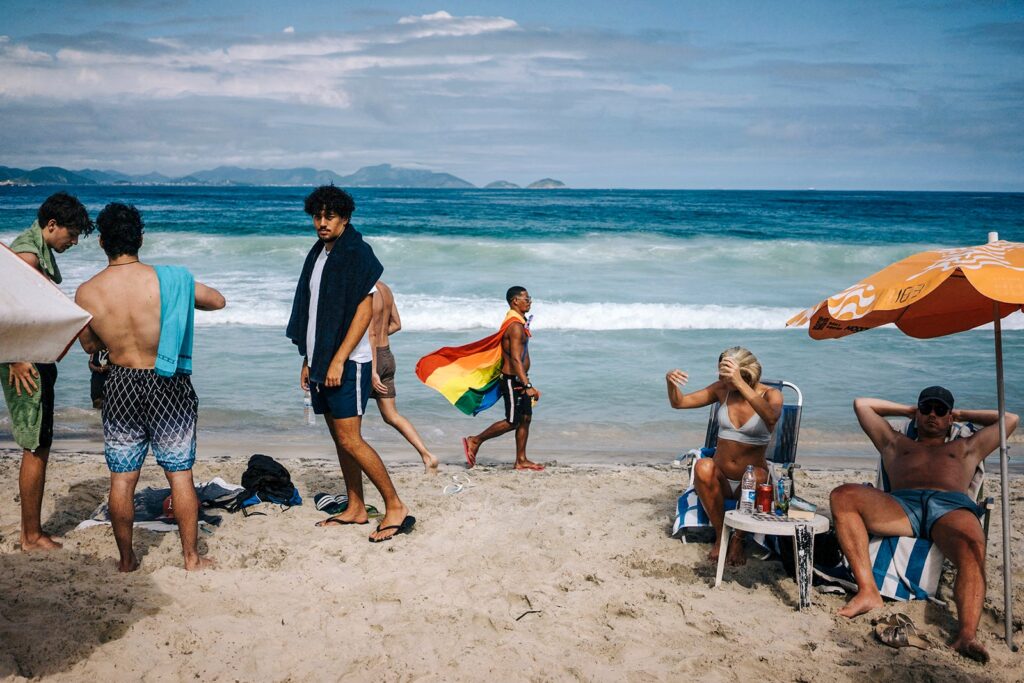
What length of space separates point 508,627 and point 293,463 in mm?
3354

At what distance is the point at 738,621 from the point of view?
13.5 feet

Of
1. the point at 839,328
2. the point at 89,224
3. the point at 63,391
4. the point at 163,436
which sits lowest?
the point at 63,391

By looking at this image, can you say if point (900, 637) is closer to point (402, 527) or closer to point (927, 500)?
point (927, 500)

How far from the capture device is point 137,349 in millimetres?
4090

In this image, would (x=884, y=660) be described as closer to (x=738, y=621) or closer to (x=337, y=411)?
(x=738, y=621)

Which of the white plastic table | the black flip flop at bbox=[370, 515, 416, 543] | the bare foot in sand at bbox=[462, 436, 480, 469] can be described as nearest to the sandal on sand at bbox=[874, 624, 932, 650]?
the white plastic table

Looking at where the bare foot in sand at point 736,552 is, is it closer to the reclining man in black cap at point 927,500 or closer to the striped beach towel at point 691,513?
the striped beach towel at point 691,513

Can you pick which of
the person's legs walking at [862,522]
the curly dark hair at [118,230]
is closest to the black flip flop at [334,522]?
the curly dark hair at [118,230]

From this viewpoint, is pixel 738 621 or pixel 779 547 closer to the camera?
pixel 738 621

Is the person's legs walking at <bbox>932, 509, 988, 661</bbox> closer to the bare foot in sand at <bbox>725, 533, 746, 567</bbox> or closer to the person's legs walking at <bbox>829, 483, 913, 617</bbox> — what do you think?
the person's legs walking at <bbox>829, 483, 913, 617</bbox>

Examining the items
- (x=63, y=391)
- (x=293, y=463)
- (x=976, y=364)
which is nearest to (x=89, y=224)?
(x=293, y=463)

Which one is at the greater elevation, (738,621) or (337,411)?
(337,411)

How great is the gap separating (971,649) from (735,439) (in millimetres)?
1535

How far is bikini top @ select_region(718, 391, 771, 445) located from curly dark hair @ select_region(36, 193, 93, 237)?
3.58m
